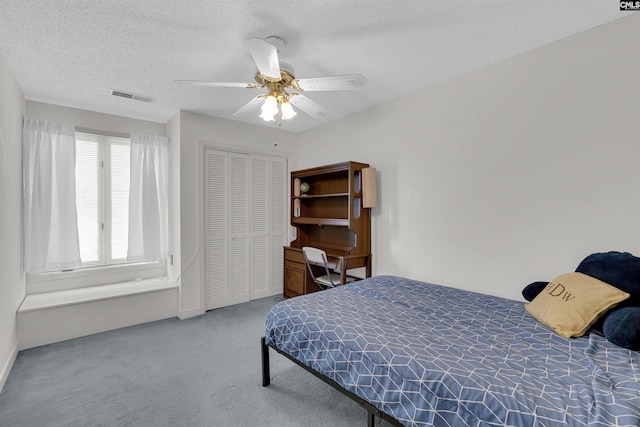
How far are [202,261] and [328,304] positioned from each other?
87.2 inches

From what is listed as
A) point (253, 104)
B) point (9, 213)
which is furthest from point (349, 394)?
point (9, 213)

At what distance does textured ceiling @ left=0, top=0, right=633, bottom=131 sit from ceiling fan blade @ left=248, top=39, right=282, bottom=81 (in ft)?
0.98

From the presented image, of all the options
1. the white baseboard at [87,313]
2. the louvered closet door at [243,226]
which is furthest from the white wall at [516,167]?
the white baseboard at [87,313]

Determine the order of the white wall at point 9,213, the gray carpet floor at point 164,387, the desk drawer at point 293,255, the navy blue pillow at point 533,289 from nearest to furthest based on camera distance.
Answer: the gray carpet floor at point 164,387
the navy blue pillow at point 533,289
the white wall at point 9,213
the desk drawer at point 293,255

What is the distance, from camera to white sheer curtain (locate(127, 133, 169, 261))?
143 inches

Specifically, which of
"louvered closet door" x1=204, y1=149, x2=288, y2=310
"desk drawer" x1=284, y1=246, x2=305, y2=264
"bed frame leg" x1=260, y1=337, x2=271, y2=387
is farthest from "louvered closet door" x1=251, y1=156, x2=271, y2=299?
"bed frame leg" x1=260, y1=337, x2=271, y2=387

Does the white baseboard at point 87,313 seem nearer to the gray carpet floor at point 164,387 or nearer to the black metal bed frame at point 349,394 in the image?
the gray carpet floor at point 164,387

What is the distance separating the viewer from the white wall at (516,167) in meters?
1.88

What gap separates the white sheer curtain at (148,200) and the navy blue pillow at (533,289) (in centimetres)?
396

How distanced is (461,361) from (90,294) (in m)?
3.72

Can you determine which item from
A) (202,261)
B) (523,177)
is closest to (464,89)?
(523,177)

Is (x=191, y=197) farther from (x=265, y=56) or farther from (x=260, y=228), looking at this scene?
(x=265, y=56)

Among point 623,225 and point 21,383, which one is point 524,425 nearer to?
point 623,225

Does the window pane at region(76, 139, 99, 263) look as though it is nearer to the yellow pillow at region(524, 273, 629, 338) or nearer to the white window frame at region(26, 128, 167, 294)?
the white window frame at region(26, 128, 167, 294)
